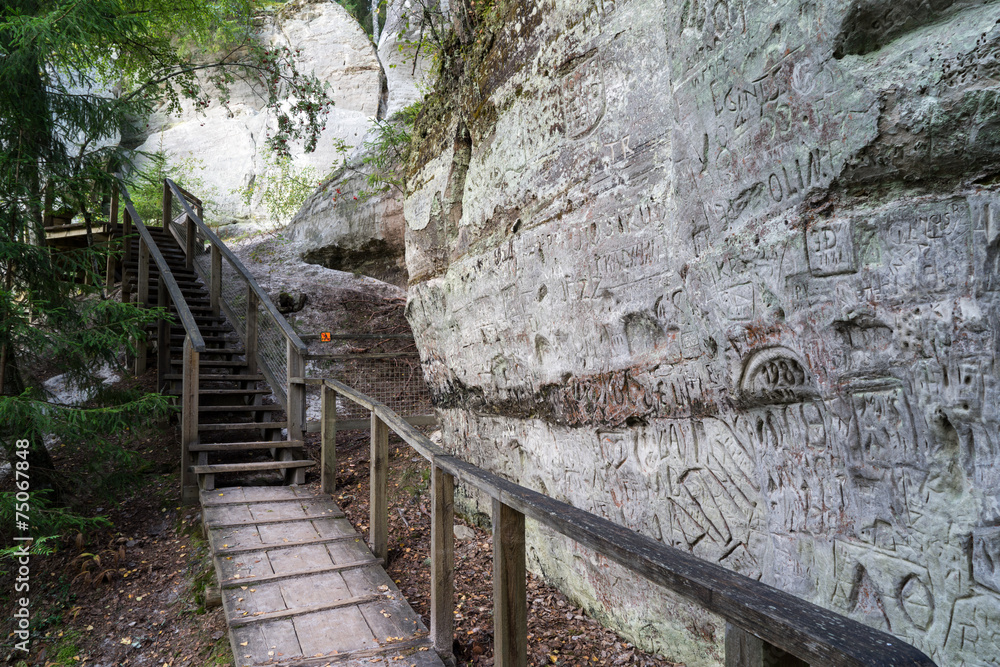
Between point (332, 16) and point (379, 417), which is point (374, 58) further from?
point (379, 417)

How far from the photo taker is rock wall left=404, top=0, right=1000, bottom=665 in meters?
1.82

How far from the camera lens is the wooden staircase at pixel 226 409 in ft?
18.7

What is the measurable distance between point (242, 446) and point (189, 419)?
0.54 meters

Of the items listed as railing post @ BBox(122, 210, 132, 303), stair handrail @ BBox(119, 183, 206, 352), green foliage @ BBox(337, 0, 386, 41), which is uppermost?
green foliage @ BBox(337, 0, 386, 41)

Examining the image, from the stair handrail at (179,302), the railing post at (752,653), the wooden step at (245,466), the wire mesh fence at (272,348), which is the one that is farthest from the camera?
the wire mesh fence at (272,348)

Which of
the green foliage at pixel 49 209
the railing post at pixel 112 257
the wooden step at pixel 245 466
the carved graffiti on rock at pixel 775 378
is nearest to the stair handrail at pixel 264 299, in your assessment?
the wooden step at pixel 245 466

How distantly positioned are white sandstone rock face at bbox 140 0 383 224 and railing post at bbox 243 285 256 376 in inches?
548

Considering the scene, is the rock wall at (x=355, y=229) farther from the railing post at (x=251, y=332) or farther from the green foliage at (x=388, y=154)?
the railing post at (x=251, y=332)

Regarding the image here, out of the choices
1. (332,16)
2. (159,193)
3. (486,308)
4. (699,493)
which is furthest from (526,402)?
(332,16)

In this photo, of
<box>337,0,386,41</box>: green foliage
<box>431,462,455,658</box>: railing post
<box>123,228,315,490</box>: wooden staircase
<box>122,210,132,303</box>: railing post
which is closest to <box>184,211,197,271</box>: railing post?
<box>123,228,315,490</box>: wooden staircase

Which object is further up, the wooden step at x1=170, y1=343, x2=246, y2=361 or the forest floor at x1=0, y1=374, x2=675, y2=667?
the wooden step at x1=170, y1=343, x2=246, y2=361

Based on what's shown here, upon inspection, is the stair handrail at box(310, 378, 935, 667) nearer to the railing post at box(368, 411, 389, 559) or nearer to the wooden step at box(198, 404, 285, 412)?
the railing post at box(368, 411, 389, 559)

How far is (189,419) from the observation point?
565 centimetres

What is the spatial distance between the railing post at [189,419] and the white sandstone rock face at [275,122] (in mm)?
15823
